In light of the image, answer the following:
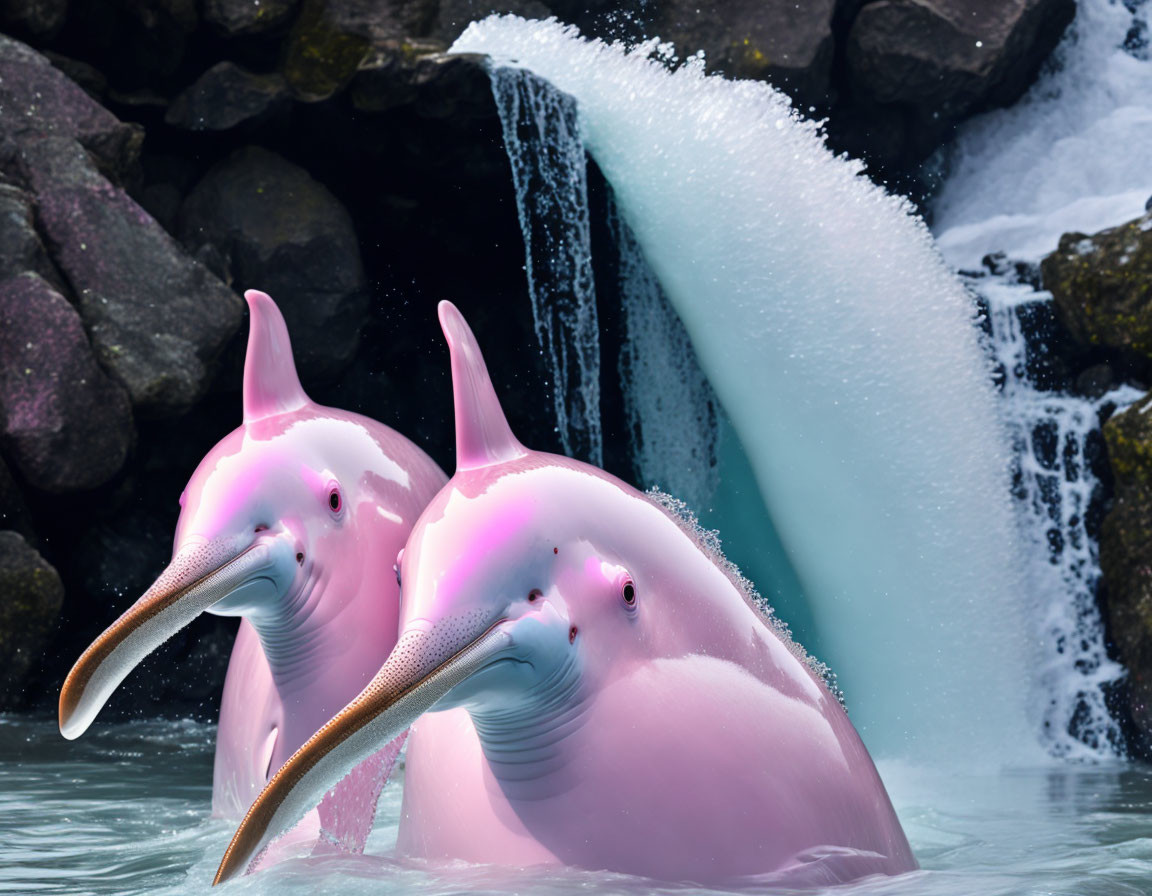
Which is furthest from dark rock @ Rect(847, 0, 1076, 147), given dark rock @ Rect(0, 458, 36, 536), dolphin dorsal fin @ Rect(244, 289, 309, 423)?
dolphin dorsal fin @ Rect(244, 289, 309, 423)

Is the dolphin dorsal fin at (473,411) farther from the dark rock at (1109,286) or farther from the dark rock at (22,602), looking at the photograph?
the dark rock at (1109,286)

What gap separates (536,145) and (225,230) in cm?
227

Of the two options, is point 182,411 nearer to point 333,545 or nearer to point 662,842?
point 333,545

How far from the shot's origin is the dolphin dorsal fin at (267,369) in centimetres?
331

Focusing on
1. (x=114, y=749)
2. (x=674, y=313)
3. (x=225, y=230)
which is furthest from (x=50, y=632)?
(x=674, y=313)

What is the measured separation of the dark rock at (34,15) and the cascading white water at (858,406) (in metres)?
4.00

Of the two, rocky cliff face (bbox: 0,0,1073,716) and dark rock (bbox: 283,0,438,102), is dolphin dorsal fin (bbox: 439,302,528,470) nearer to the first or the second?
rocky cliff face (bbox: 0,0,1073,716)

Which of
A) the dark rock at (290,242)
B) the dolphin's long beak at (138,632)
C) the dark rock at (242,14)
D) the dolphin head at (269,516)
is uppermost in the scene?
the dark rock at (242,14)

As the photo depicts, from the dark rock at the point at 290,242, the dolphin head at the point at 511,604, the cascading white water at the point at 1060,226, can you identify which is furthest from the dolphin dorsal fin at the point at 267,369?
the cascading white water at the point at 1060,226

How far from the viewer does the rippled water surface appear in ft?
8.52

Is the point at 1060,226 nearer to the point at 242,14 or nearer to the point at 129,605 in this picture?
the point at 242,14

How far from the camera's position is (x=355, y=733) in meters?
A: 2.09

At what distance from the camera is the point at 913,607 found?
25.6ft

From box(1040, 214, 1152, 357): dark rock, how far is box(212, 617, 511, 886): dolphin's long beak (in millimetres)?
7299
